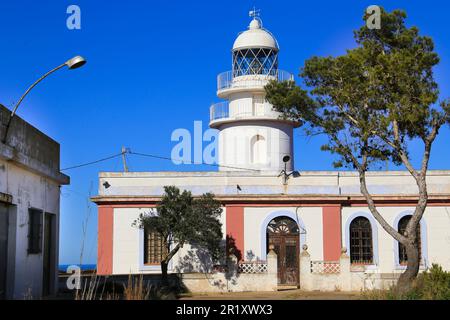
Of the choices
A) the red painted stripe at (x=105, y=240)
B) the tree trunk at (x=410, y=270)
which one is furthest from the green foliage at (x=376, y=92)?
the red painted stripe at (x=105, y=240)

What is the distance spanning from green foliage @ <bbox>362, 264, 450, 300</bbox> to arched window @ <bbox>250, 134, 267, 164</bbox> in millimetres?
12880

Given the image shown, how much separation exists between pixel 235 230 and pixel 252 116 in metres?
5.17

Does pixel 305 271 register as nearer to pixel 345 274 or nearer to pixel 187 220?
pixel 345 274

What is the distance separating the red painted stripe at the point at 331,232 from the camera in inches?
1056

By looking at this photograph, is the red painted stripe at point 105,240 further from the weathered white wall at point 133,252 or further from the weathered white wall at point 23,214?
the weathered white wall at point 23,214

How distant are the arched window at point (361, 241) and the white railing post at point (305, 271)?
2484mm

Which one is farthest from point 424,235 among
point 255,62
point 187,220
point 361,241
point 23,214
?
point 23,214

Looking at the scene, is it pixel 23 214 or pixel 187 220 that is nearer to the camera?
pixel 23 214

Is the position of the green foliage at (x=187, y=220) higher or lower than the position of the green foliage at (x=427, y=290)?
higher

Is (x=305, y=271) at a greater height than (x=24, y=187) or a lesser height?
lesser

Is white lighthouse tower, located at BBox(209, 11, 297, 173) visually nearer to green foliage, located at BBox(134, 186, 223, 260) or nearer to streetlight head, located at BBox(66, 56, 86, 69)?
green foliage, located at BBox(134, 186, 223, 260)

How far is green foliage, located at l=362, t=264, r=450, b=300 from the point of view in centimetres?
1584

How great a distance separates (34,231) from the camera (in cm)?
1616

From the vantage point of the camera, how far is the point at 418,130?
20.0m
